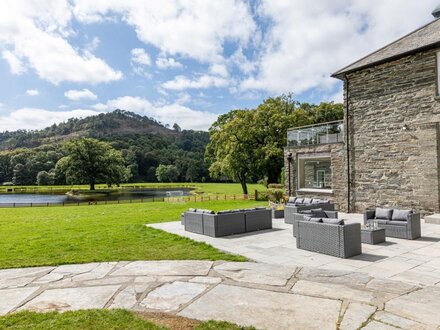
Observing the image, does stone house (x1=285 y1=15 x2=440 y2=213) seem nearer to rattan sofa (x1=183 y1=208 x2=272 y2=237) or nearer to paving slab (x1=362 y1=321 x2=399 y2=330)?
rattan sofa (x1=183 y1=208 x2=272 y2=237)

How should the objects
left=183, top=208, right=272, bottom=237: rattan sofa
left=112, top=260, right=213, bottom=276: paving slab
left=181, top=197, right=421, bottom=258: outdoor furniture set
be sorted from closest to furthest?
1. left=112, top=260, right=213, bottom=276: paving slab
2. left=181, top=197, right=421, bottom=258: outdoor furniture set
3. left=183, top=208, right=272, bottom=237: rattan sofa

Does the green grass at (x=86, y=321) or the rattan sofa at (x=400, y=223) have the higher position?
the rattan sofa at (x=400, y=223)

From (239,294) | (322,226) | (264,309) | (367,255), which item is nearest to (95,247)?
(239,294)

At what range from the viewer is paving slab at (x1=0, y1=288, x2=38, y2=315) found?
425 cm

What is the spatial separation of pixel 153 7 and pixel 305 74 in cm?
1329

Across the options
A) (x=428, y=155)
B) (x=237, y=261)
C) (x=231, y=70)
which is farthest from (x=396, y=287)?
(x=231, y=70)

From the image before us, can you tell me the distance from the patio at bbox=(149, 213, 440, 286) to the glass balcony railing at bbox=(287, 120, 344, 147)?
6972mm

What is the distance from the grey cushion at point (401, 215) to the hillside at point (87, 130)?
385ft

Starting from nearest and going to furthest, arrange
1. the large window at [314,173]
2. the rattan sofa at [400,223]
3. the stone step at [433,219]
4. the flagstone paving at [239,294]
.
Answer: the flagstone paving at [239,294], the rattan sofa at [400,223], the stone step at [433,219], the large window at [314,173]

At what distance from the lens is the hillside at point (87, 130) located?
123625mm

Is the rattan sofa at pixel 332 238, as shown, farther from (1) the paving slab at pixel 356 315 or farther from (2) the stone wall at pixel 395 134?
(2) the stone wall at pixel 395 134

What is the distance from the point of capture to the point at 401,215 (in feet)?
29.1

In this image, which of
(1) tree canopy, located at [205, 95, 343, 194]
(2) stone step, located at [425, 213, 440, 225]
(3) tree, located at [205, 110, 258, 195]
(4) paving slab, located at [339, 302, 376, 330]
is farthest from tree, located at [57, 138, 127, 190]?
(4) paving slab, located at [339, 302, 376, 330]

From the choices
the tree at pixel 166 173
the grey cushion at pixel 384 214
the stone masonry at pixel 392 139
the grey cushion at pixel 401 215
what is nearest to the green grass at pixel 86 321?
the grey cushion at pixel 401 215
